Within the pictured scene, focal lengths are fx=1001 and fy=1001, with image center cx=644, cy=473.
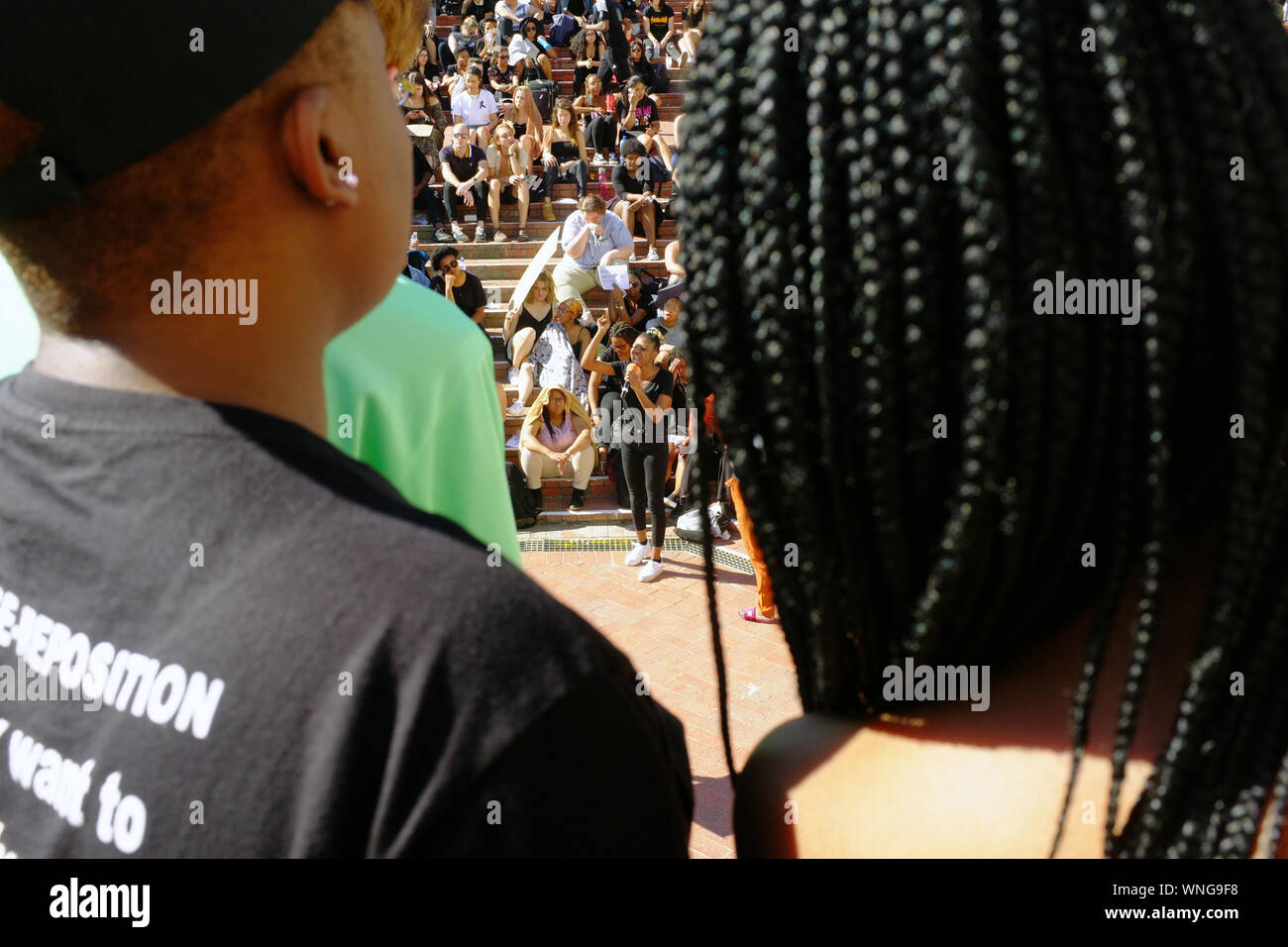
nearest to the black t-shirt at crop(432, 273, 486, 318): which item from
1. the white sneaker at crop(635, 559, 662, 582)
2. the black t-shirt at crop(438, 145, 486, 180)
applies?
the black t-shirt at crop(438, 145, 486, 180)

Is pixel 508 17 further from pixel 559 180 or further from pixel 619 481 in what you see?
pixel 619 481

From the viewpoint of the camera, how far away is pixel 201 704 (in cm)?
91

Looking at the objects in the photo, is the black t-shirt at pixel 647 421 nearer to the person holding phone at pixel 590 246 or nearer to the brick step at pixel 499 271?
the person holding phone at pixel 590 246

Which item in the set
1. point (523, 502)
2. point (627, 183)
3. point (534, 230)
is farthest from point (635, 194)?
point (523, 502)

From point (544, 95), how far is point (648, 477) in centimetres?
816

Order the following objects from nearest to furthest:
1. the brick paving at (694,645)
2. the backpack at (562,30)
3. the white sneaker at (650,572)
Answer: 1. the brick paving at (694,645)
2. the white sneaker at (650,572)
3. the backpack at (562,30)

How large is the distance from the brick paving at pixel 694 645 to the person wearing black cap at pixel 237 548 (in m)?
3.11

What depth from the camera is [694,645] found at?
6109 mm

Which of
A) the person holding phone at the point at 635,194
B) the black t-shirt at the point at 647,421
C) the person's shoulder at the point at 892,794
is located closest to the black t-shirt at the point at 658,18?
the person holding phone at the point at 635,194

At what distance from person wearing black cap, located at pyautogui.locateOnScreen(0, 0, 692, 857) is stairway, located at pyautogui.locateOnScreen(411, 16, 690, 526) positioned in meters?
7.55

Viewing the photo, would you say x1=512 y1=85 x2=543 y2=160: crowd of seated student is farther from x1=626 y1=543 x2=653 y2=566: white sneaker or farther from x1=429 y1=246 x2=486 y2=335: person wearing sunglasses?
x1=626 y1=543 x2=653 y2=566: white sneaker

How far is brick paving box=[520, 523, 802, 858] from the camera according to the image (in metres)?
4.78

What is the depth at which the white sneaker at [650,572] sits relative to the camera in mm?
7242
